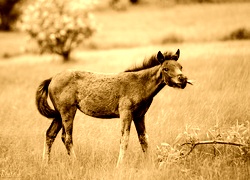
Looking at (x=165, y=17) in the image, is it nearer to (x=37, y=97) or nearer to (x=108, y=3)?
(x=108, y=3)

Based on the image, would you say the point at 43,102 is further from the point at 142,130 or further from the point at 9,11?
the point at 9,11

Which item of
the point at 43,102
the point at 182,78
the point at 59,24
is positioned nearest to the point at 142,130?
the point at 182,78

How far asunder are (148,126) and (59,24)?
1516 centimetres

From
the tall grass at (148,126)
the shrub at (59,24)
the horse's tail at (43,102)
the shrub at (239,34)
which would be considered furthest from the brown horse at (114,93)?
the shrub at (59,24)

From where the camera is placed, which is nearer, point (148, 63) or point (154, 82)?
point (154, 82)

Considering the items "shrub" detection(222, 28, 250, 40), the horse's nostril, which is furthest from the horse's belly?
"shrub" detection(222, 28, 250, 40)

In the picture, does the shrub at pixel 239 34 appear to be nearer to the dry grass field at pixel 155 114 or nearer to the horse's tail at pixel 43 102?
the dry grass field at pixel 155 114

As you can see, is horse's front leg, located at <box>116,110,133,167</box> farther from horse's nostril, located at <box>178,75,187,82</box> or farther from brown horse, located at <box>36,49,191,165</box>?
horse's nostril, located at <box>178,75,187,82</box>

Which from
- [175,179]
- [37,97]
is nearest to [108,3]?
[37,97]

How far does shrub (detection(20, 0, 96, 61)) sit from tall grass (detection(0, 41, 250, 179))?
614 cm

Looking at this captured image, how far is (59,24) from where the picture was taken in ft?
74.0

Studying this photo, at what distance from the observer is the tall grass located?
6.29 metres

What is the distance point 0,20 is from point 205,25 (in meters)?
17.7

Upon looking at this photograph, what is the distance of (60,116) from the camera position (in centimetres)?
756
